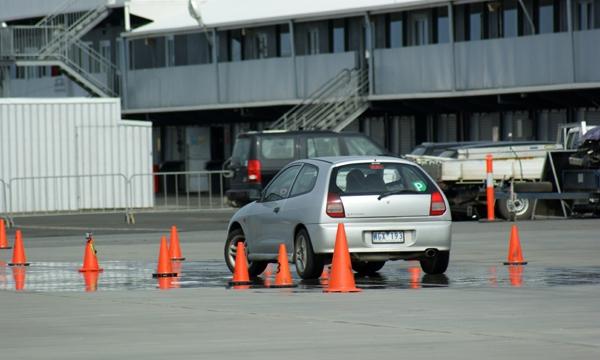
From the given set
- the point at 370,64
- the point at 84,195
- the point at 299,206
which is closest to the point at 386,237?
the point at 299,206

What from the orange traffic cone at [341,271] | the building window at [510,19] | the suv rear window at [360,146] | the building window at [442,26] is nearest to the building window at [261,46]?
the building window at [442,26]

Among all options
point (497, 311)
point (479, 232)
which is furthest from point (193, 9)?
point (497, 311)

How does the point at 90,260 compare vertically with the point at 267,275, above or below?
above

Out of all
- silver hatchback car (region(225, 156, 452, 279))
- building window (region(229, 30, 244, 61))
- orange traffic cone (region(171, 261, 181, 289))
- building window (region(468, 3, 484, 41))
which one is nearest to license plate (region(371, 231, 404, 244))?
silver hatchback car (region(225, 156, 452, 279))

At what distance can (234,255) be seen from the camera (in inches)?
800

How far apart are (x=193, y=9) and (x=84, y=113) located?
1000 centimetres

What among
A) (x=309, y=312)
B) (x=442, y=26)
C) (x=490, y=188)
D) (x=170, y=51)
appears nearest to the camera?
(x=309, y=312)

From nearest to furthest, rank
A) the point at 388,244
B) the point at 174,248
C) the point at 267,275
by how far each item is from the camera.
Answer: the point at 388,244
the point at 267,275
the point at 174,248

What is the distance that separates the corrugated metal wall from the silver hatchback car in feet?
75.3

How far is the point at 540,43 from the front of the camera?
4344 centimetres

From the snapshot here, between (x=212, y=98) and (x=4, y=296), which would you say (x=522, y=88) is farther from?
(x=4, y=296)

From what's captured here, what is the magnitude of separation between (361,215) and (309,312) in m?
4.20

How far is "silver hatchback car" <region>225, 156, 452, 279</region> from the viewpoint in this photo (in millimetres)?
18469

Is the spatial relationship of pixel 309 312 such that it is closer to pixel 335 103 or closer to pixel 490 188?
pixel 490 188
